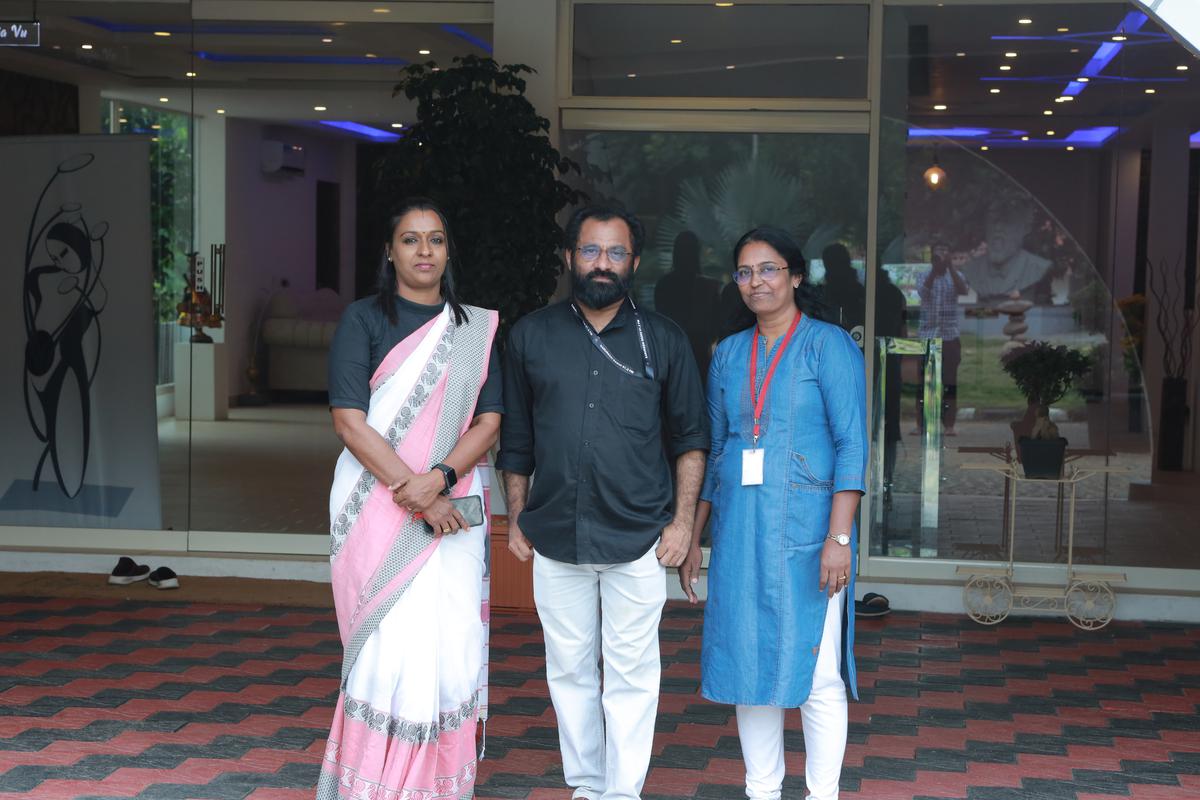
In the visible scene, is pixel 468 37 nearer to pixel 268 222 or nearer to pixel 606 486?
pixel 268 222

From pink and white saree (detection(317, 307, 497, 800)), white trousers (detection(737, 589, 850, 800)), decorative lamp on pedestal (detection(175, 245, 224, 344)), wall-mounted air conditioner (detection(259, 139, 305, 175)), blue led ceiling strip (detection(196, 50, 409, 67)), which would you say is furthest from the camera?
decorative lamp on pedestal (detection(175, 245, 224, 344))

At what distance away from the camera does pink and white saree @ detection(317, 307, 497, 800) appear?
3.45 m

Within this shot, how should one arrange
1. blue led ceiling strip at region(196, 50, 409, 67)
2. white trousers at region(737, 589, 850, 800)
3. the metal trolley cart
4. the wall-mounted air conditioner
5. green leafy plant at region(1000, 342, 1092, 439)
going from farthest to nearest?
the wall-mounted air conditioner → blue led ceiling strip at region(196, 50, 409, 67) → green leafy plant at region(1000, 342, 1092, 439) → the metal trolley cart → white trousers at region(737, 589, 850, 800)

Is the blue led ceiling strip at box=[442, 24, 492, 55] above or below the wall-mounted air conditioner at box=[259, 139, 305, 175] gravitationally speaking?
above

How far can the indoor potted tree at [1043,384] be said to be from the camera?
6.26 meters

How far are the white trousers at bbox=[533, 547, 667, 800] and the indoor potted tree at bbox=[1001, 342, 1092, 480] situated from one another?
3154mm

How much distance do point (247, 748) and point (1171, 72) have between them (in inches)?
187

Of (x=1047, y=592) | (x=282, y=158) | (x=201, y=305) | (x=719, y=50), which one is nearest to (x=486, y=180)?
(x=719, y=50)

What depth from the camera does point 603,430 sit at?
11.6ft

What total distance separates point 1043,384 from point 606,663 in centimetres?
344

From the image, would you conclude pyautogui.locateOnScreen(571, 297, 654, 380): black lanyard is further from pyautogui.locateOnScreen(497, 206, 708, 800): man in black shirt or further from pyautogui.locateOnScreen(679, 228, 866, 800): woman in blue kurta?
pyautogui.locateOnScreen(679, 228, 866, 800): woman in blue kurta

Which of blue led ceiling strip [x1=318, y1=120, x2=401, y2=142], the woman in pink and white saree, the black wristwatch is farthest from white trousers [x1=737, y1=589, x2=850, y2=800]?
blue led ceiling strip [x1=318, y1=120, x2=401, y2=142]

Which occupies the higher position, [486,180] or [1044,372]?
[486,180]

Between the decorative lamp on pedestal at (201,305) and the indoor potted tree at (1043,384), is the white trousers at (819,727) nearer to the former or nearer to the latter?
the indoor potted tree at (1043,384)
